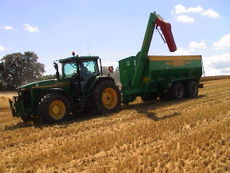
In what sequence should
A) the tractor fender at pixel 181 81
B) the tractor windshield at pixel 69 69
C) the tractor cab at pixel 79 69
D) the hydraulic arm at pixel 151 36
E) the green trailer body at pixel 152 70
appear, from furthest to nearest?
1. the tractor fender at pixel 181 81
2. the green trailer body at pixel 152 70
3. the hydraulic arm at pixel 151 36
4. the tractor windshield at pixel 69 69
5. the tractor cab at pixel 79 69

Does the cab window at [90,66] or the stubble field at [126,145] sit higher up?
the cab window at [90,66]

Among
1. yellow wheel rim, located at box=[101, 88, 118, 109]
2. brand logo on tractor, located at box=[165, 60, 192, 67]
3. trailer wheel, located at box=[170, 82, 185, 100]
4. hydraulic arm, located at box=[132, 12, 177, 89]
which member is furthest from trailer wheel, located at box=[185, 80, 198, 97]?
yellow wheel rim, located at box=[101, 88, 118, 109]

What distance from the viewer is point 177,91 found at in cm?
1487

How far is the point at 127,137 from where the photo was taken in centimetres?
709

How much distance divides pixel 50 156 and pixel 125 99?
743 centimetres

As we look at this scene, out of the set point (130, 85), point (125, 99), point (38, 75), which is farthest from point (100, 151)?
point (38, 75)

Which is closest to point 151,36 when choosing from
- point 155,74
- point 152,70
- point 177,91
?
point 152,70

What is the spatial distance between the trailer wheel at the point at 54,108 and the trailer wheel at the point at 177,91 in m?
6.00

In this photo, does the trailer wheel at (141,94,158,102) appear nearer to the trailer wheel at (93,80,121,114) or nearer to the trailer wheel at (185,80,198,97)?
the trailer wheel at (185,80,198,97)

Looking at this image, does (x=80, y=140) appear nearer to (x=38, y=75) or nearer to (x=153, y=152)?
(x=153, y=152)

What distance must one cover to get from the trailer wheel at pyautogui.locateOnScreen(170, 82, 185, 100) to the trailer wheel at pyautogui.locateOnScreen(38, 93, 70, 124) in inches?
236

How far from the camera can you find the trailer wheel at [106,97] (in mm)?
11055

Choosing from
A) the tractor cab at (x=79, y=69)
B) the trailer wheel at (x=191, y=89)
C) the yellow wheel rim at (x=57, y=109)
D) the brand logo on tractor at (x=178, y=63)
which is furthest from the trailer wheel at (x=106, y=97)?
the trailer wheel at (x=191, y=89)

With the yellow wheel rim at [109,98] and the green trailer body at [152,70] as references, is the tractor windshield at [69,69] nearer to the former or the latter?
the yellow wheel rim at [109,98]
